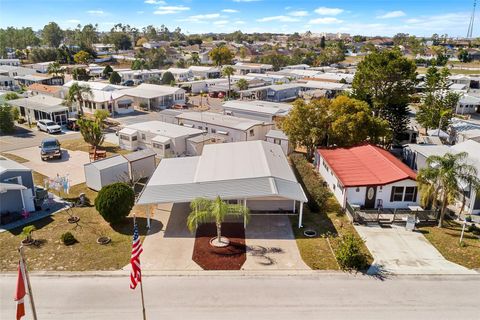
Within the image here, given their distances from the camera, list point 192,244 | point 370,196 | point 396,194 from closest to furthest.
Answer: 1. point 192,244
2. point 370,196
3. point 396,194

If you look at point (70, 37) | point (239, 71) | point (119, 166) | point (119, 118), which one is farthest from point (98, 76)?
point (70, 37)

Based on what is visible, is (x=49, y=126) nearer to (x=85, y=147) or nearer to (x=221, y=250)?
(x=85, y=147)

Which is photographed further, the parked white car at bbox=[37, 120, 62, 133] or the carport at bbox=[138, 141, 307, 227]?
the parked white car at bbox=[37, 120, 62, 133]

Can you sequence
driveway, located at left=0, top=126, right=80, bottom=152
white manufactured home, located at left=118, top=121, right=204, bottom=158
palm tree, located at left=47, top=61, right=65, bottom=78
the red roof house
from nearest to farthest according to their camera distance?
1. the red roof house
2. white manufactured home, located at left=118, top=121, right=204, bottom=158
3. driveway, located at left=0, top=126, right=80, bottom=152
4. palm tree, located at left=47, top=61, right=65, bottom=78

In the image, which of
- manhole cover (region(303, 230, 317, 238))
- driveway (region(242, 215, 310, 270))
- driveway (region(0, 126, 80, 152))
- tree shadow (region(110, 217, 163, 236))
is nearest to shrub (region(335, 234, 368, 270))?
driveway (region(242, 215, 310, 270))

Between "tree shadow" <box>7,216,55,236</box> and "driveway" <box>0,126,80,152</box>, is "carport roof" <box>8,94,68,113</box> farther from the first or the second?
"tree shadow" <box>7,216,55,236</box>

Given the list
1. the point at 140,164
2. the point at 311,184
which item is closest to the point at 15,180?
the point at 140,164
